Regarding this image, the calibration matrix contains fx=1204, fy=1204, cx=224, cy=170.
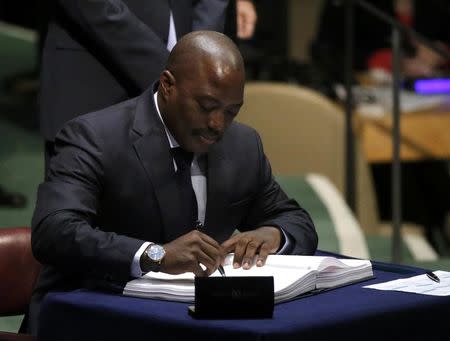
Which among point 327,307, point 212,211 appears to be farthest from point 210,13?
point 327,307

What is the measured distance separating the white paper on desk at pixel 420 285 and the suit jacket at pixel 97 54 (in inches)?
40.9

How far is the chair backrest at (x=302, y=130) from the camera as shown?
5562mm

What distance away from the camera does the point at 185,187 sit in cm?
261

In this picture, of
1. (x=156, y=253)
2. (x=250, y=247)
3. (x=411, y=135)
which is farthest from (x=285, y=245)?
(x=411, y=135)

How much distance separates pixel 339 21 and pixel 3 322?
3664mm

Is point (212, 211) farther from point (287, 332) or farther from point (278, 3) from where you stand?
point (278, 3)

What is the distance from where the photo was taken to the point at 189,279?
2.27 meters

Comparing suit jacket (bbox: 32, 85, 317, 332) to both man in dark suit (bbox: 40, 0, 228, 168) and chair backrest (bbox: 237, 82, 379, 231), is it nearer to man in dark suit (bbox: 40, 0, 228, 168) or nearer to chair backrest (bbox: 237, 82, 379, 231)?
man in dark suit (bbox: 40, 0, 228, 168)

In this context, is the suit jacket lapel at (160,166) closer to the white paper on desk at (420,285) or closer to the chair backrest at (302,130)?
the white paper on desk at (420,285)

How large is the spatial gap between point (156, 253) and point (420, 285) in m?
0.53

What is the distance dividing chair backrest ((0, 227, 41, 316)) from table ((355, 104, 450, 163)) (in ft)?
10.6

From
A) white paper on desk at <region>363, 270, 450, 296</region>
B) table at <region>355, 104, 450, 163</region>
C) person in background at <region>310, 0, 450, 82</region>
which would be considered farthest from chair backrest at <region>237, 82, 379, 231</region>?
white paper on desk at <region>363, 270, 450, 296</region>

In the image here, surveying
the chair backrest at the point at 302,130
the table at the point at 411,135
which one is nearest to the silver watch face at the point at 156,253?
the chair backrest at the point at 302,130

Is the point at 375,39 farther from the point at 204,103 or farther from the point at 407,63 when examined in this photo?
the point at 204,103
